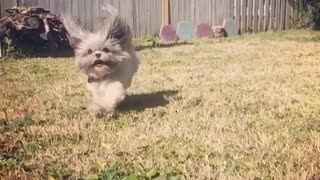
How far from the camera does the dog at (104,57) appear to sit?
21.8 ft

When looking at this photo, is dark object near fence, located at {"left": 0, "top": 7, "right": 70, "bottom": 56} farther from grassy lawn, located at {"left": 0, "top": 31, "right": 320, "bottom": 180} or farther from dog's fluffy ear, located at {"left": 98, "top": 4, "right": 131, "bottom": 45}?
dog's fluffy ear, located at {"left": 98, "top": 4, "right": 131, "bottom": 45}

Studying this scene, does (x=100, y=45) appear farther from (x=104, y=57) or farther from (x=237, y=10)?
(x=237, y=10)

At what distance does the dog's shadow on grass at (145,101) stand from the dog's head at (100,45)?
0.72 m

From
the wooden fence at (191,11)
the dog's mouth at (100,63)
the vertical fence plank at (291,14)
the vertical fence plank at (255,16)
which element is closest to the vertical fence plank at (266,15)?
the wooden fence at (191,11)

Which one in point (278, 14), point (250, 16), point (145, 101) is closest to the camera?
point (145, 101)

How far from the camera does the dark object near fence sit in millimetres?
13055

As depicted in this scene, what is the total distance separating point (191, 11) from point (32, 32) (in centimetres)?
557

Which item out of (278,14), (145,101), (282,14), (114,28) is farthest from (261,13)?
(114,28)

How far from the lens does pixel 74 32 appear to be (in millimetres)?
6820

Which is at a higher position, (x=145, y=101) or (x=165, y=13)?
(x=165, y=13)

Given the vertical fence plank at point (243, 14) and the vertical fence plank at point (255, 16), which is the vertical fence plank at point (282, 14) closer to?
the vertical fence plank at point (255, 16)

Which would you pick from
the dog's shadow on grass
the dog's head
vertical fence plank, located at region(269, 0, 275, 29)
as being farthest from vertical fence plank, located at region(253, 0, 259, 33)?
the dog's head

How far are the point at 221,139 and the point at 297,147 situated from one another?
73 centimetres

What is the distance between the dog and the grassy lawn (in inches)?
9.9
